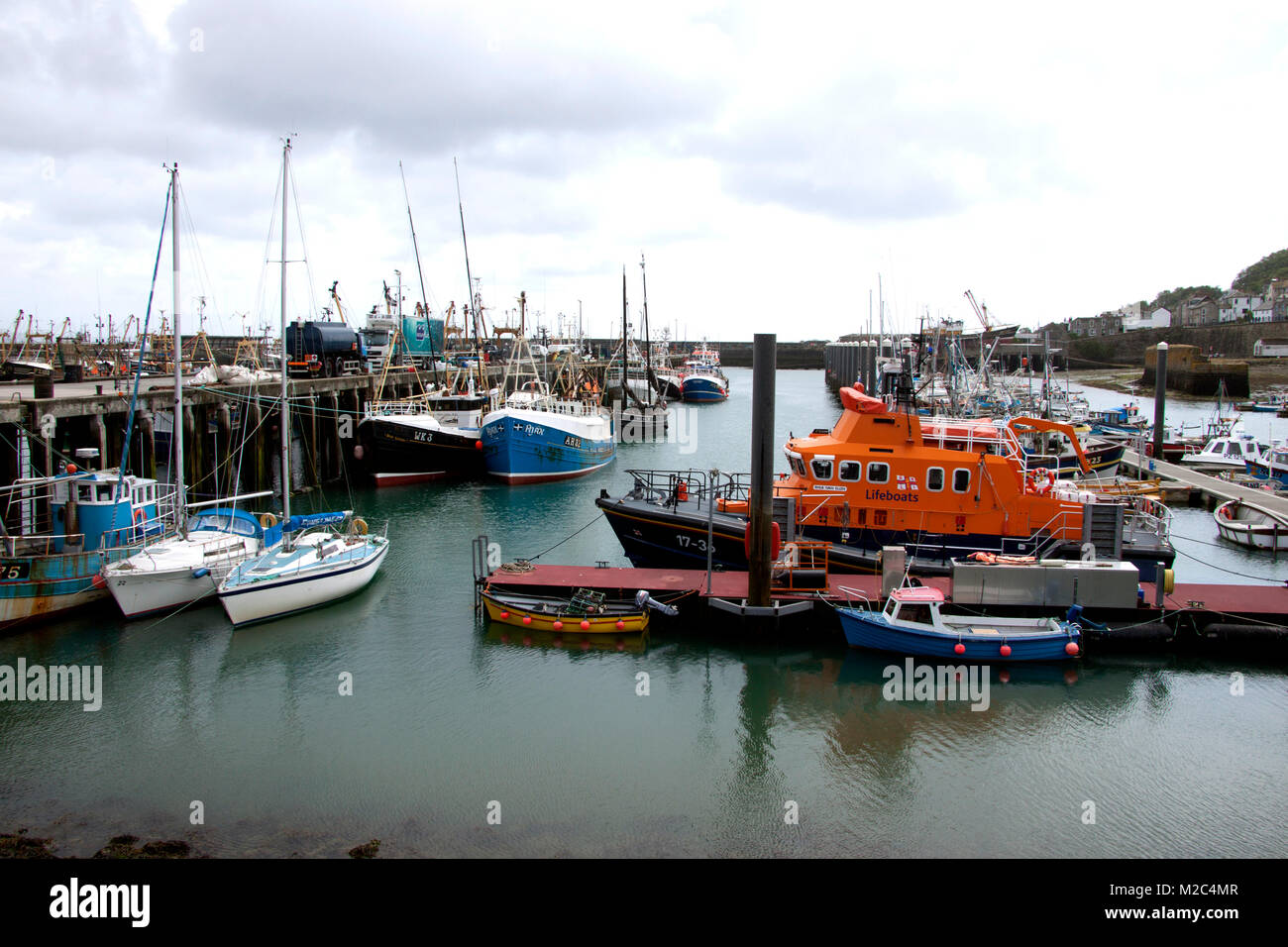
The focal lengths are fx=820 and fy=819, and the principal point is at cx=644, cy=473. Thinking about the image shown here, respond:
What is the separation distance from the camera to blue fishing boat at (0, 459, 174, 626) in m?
16.2

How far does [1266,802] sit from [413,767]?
11432mm

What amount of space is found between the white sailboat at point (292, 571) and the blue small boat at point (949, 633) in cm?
1094

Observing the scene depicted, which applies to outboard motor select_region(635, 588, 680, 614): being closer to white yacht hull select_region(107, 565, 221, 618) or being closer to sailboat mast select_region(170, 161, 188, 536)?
white yacht hull select_region(107, 565, 221, 618)

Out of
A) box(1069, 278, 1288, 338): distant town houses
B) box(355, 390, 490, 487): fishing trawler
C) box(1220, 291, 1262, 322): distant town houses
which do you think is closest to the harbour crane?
box(355, 390, 490, 487): fishing trawler

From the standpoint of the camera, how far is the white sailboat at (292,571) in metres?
16.7

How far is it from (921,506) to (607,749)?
907 cm

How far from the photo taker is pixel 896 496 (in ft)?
57.4

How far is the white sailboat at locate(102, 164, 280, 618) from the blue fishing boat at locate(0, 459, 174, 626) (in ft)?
1.65

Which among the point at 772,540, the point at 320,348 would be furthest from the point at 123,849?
the point at 320,348

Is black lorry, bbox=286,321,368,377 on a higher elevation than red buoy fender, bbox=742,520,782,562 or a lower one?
higher

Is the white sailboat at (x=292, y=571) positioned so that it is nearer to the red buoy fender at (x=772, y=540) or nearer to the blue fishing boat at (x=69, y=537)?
the blue fishing boat at (x=69, y=537)

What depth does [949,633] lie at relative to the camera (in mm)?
14211

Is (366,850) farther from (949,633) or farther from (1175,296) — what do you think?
(1175,296)
